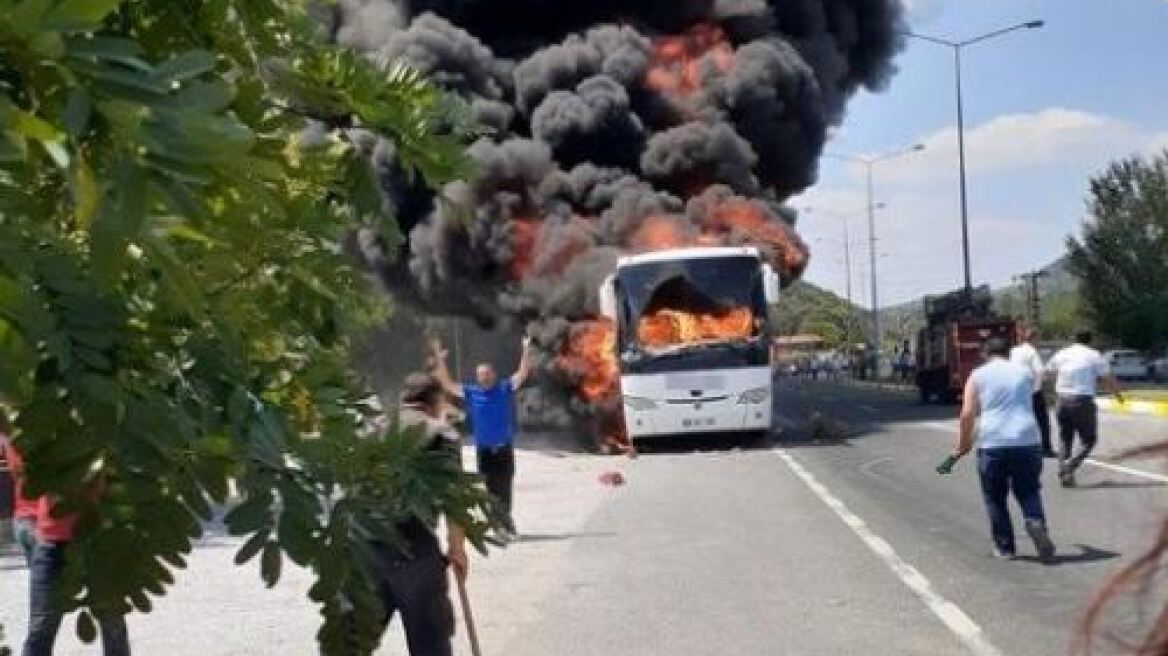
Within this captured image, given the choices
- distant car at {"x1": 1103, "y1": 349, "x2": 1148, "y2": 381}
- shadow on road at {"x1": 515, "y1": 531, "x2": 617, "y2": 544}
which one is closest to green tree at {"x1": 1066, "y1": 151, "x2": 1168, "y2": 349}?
distant car at {"x1": 1103, "y1": 349, "x2": 1148, "y2": 381}

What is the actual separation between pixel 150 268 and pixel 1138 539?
984 mm

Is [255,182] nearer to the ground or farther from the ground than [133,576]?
farther from the ground

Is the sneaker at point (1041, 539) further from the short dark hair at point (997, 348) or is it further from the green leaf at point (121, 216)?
the green leaf at point (121, 216)

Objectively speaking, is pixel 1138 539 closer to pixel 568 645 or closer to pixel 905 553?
pixel 568 645

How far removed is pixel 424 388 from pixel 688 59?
30.4 metres

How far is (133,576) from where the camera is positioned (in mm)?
1911

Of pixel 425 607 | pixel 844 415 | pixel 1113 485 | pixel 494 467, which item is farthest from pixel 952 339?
pixel 425 607

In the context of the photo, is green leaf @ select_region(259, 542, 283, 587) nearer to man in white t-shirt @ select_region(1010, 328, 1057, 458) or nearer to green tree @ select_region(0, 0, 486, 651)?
green tree @ select_region(0, 0, 486, 651)

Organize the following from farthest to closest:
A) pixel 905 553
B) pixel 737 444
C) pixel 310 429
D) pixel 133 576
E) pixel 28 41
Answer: pixel 737 444, pixel 905 553, pixel 310 429, pixel 133 576, pixel 28 41

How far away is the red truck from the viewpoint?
Answer: 37.1 meters

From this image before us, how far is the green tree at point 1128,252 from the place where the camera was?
182 feet

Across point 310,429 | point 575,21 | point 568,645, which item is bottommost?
point 568,645

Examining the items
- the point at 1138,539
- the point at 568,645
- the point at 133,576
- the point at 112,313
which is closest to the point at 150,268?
the point at 112,313

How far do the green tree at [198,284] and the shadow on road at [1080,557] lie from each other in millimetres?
8306
